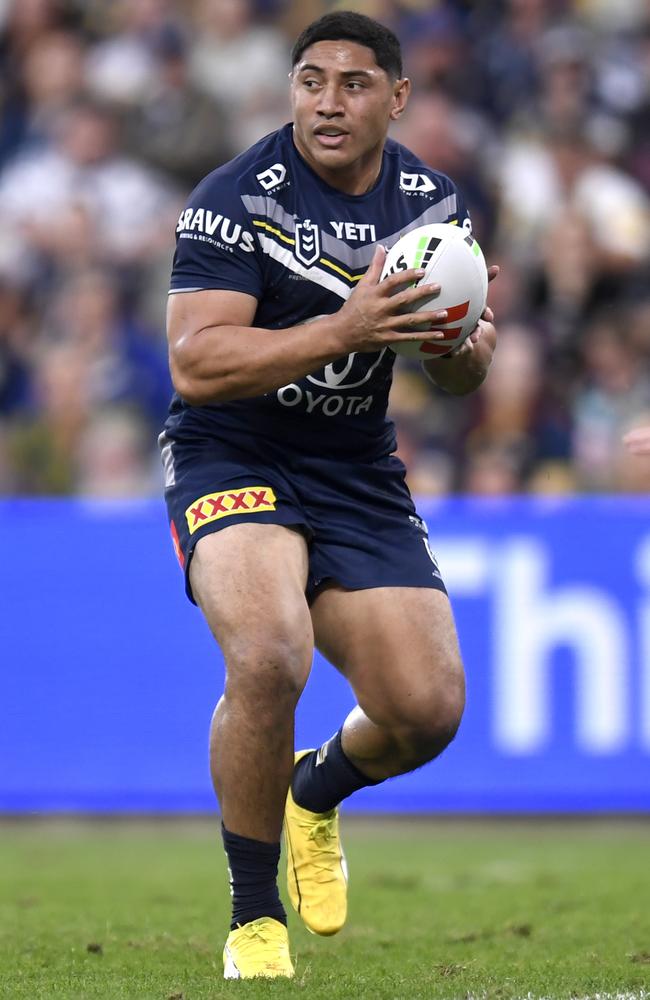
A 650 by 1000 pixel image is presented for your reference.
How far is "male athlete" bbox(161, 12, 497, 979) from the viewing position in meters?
4.29

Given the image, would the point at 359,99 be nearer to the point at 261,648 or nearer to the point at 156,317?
the point at 261,648

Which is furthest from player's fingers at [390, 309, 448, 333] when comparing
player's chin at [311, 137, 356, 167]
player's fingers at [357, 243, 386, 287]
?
player's chin at [311, 137, 356, 167]

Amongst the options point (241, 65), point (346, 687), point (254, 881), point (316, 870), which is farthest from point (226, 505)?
point (241, 65)

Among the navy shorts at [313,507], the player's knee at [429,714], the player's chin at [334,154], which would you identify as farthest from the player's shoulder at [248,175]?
the player's knee at [429,714]

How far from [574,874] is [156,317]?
194 inches

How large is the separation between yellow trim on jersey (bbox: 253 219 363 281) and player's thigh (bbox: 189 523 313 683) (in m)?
0.74

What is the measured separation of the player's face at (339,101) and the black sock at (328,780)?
6.01 feet

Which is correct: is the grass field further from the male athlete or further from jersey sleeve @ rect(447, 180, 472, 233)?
jersey sleeve @ rect(447, 180, 472, 233)

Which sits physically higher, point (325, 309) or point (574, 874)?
point (325, 309)

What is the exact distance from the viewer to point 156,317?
34.2 ft

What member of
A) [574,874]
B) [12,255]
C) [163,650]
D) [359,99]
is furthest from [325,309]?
[12,255]

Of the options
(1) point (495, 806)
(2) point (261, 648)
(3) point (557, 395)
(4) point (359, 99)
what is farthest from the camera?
(3) point (557, 395)

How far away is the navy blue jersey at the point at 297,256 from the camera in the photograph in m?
4.48

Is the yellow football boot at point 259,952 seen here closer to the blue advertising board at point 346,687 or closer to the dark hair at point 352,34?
the dark hair at point 352,34
